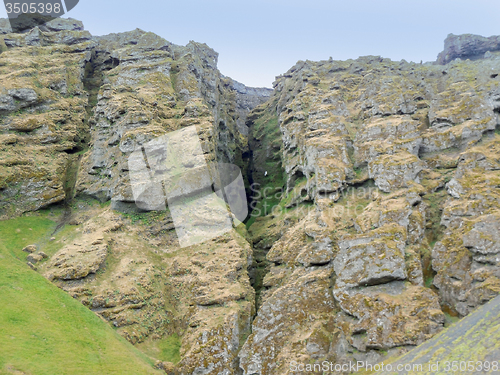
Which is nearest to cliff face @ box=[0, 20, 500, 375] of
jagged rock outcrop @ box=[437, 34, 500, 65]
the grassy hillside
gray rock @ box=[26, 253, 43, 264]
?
gray rock @ box=[26, 253, 43, 264]

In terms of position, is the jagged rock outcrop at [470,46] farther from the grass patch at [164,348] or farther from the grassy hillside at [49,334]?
the grassy hillside at [49,334]

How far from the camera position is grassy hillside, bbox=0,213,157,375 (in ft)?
102

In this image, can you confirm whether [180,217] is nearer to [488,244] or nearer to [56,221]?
[56,221]

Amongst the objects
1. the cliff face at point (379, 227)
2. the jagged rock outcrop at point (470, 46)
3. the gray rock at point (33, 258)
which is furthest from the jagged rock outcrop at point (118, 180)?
the jagged rock outcrop at point (470, 46)

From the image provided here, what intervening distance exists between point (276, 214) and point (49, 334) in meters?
54.5

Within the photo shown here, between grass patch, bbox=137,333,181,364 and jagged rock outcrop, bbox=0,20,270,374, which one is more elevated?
jagged rock outcrop, bbox=0,20,270,374

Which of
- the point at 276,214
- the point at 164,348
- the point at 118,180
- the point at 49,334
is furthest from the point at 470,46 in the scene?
the point at 49,334

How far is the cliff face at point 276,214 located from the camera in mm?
41969

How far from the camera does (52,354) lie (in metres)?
32.6

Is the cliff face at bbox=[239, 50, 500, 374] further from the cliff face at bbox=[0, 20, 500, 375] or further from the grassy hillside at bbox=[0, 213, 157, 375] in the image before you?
the grassy hillside at bbox=[0, 213, 157, 375]

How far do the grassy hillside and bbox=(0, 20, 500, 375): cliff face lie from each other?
12.0ft

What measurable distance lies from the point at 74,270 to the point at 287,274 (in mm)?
33337

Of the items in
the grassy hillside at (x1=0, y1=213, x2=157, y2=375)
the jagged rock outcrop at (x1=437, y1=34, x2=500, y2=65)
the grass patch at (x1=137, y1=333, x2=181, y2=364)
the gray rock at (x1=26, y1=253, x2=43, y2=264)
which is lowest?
the grass patch at (x1=137, y1=333, x2=181, y2=364)

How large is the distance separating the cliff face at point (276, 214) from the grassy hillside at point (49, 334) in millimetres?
3659
